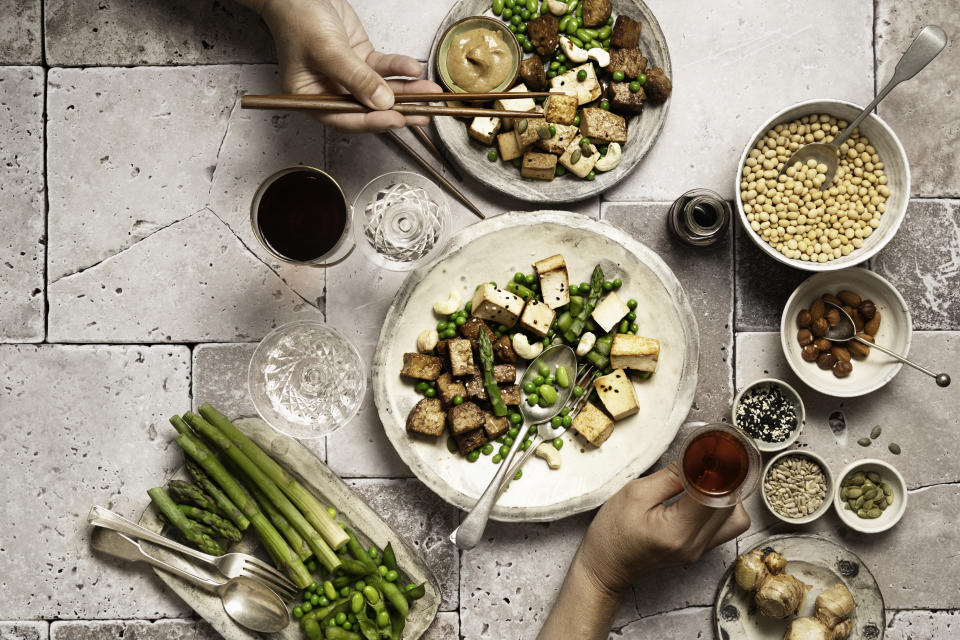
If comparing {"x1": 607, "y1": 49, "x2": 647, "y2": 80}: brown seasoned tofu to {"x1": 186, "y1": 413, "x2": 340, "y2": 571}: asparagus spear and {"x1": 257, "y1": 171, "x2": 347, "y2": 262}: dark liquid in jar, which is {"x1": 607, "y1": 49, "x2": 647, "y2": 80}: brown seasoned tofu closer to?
{"x1": 257, "y1": 171, "x2": 347, "y2": 262}: dark liquid in jar

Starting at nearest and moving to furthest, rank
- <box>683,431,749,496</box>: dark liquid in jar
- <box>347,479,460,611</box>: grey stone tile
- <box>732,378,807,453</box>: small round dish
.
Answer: <box>683,431,749,496</box>: dark liquid in jar
<box>732,378,807,453</box>: small round dish
<box>347,479,460,611</box>: grey stone tile

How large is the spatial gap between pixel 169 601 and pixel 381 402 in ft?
4.33

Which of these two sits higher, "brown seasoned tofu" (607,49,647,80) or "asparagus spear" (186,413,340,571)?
"brown seasoned tofu" (607,49,647,80)

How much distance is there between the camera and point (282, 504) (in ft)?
9.14

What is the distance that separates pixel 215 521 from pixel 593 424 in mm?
1590

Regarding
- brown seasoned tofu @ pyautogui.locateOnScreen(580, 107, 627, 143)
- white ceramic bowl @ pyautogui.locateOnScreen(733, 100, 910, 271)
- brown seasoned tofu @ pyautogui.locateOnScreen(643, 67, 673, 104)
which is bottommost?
white ceramic bowl @ pyautogui.locateOnScreen(733, 100, 910, 271)

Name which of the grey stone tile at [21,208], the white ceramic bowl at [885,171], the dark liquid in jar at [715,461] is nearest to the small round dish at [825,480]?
the dark liquid in jar at [715,461]

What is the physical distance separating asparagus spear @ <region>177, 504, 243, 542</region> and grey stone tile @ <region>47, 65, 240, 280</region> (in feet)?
3.86

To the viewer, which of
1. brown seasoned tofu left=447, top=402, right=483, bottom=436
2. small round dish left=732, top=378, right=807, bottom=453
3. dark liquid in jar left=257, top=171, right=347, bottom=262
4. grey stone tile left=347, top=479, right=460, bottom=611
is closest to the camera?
dark liquid in jar left=257, top=171, right=347, bottom=262

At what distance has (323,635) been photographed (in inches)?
111

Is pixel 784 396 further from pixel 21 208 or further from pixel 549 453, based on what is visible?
pixel 21 208

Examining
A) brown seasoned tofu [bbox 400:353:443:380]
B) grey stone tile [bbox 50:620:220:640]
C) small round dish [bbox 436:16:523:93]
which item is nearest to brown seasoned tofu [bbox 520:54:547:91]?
small round dish [bbox 436:16:523:93]

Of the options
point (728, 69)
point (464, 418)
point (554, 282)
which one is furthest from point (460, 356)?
point (728, 69)

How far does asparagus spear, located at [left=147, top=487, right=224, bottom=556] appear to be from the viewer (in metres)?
2.81
